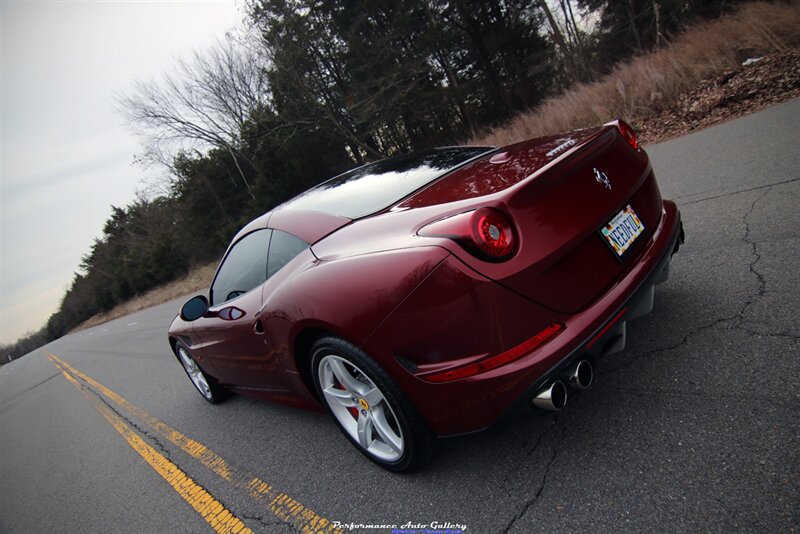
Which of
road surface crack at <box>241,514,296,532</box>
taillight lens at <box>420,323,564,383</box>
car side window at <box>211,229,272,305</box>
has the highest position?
car side window at <box>211,229,272,305</box>

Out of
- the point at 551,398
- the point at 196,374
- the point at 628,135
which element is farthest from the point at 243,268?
the point at 628,135

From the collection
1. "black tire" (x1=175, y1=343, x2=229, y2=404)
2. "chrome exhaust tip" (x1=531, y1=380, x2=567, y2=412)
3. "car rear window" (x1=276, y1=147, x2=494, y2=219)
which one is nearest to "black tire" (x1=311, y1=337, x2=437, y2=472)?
"chrome exhaust tip" (x1=531, y1=380, x2=567, y2=412)

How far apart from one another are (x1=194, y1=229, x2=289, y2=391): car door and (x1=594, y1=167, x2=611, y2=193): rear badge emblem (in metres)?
1.84

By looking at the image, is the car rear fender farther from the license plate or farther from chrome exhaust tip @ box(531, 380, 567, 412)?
the license plate

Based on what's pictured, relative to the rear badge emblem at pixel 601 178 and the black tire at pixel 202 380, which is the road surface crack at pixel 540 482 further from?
the black tire at pixel 202 380

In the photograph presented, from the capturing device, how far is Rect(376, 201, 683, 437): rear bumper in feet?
5.10

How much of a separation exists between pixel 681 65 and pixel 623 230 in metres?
8.56

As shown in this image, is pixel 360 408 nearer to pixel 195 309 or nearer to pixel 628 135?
pixel 195 309

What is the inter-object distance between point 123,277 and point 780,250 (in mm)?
42977

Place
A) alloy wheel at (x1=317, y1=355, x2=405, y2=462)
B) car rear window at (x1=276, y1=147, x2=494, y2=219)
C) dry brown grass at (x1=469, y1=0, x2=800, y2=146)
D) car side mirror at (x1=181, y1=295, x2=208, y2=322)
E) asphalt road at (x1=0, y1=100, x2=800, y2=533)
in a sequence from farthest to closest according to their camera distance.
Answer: dry brown grass at (x1=469, y1=0, x2=800, y2=146) → car side mirror at (x1=181, y1=295, x2=208, y2=322) → car rear window at (x1=276, y1=147, x2=494, y2=219) → alloy wheel at (x1=317, y1=355, x2=405, y2=462) → asphalt road at (x1=0, y1=100, x2=800, y2=533)

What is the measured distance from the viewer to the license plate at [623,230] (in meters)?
1.83

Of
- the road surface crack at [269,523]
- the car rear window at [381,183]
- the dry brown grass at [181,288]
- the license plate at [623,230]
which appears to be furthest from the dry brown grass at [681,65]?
the dry brown grass at [181,288]

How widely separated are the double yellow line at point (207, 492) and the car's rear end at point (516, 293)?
0.91m

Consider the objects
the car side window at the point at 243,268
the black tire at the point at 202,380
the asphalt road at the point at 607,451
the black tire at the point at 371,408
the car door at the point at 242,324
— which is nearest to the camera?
the asphalt road at the point at 607,451
